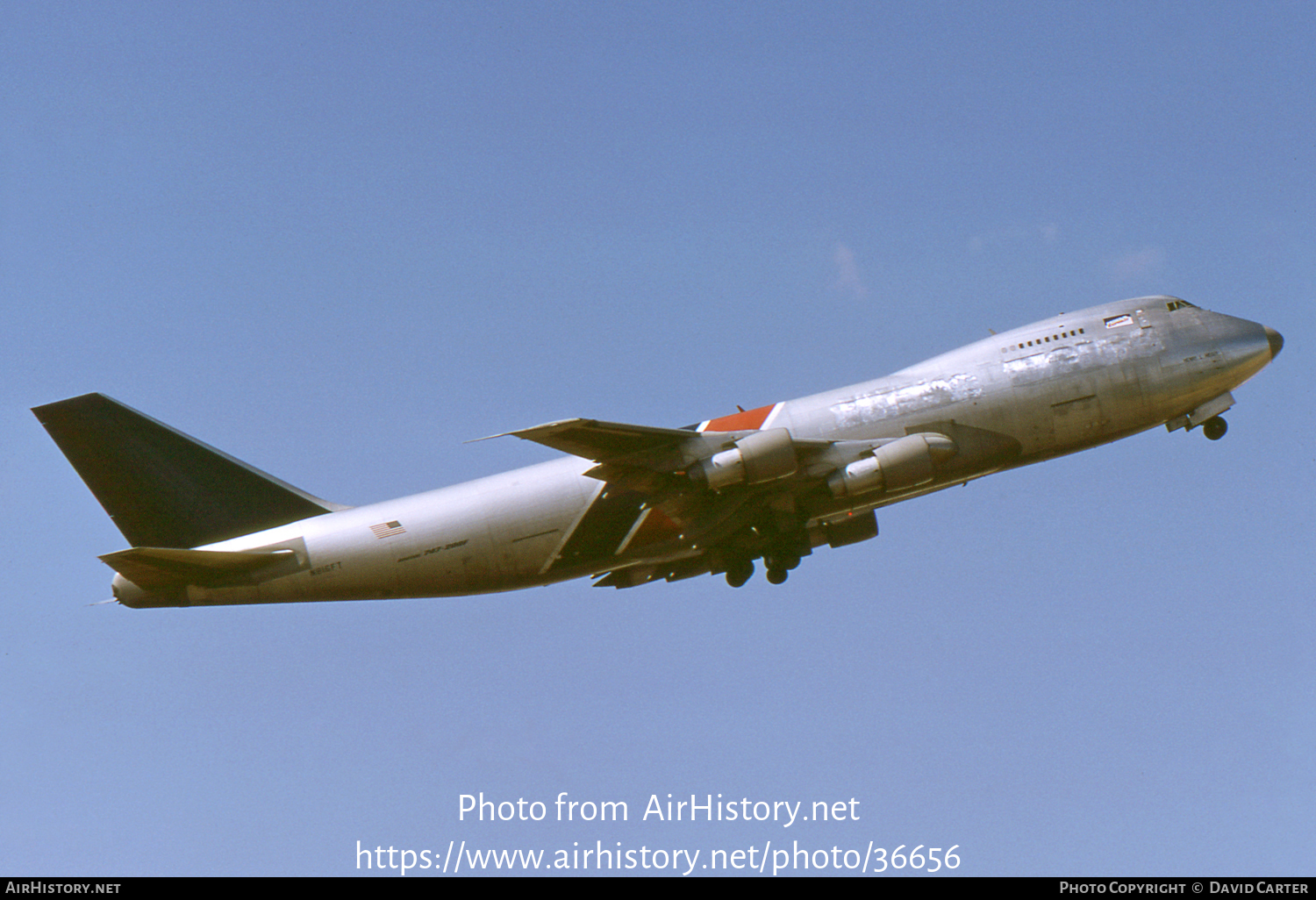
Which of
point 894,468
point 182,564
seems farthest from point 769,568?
point 182,564

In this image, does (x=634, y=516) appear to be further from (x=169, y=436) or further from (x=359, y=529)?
(x=169, y=436)

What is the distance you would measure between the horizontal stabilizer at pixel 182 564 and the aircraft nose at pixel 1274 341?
29487 millimetres

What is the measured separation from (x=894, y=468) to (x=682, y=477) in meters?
5.85

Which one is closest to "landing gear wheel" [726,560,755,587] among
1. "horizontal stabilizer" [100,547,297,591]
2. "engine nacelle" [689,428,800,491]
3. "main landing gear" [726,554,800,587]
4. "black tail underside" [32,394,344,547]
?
"main landing gear" [726,554,800,587]

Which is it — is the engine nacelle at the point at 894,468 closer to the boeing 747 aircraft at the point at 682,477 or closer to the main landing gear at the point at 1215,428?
the boeing 747 aircraft at the point at 682,477

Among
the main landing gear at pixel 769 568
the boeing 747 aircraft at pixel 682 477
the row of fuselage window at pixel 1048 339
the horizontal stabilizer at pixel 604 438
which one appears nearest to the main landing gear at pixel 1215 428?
the boeing 747 aircraft at pixel 682 477

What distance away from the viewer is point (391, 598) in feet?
114

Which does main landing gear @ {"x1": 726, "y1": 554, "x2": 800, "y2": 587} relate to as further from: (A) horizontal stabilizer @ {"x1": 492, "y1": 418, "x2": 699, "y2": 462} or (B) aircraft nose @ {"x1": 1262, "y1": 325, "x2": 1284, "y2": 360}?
(B) aircraft nose @ {"x1": 1262, "y1": 325, "x2": 1284, "y2": 360}

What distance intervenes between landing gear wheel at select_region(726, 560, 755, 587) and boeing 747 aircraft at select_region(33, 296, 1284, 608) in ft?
0.17

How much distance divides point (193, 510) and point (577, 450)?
39.9ft

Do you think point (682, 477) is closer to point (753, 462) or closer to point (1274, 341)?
point (753, 462)

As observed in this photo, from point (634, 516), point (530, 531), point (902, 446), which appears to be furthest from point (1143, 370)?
point (530, 531)

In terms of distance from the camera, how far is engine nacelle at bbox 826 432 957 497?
33125 millimetres

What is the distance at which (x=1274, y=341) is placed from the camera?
36.3 metres
